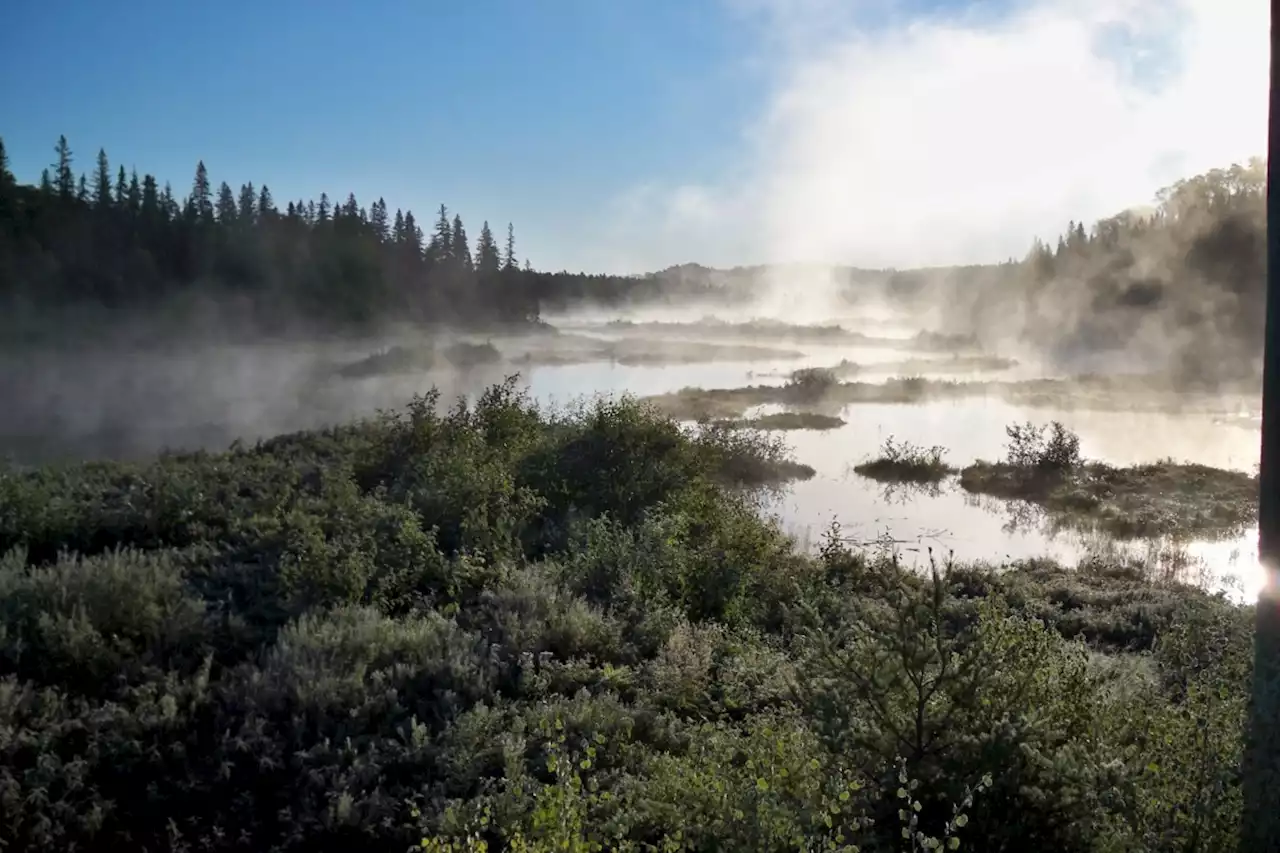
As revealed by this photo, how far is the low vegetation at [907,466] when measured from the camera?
21.8m

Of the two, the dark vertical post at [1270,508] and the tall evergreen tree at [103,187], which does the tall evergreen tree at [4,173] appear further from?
the dark vertical post at [1270,508]

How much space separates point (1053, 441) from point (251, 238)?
5502 cm

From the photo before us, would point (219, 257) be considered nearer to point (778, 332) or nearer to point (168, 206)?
point (168, 206)

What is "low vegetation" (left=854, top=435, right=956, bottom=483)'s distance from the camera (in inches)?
856

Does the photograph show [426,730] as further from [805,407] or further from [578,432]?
[805,407]

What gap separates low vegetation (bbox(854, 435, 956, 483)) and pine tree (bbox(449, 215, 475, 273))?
2394 inches

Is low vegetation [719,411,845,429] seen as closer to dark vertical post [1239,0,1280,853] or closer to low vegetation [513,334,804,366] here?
dark vertical post [1239,0,1280,853]

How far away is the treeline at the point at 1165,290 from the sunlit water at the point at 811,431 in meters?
8.76

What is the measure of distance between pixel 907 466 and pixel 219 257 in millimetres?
50530

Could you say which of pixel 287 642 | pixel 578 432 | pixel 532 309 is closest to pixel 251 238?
pixel 532 309

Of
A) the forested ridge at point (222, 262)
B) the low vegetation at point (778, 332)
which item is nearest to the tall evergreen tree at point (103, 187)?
the forested ridge at point (222, 262)

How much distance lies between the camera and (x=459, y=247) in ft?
256

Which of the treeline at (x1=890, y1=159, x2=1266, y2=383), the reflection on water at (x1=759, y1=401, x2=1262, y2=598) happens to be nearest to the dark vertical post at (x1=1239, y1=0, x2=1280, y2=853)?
the reflection on water at (x1=759, y1=401, x2=1262, y2=598)

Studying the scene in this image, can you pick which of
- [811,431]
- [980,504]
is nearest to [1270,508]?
[980,504]
